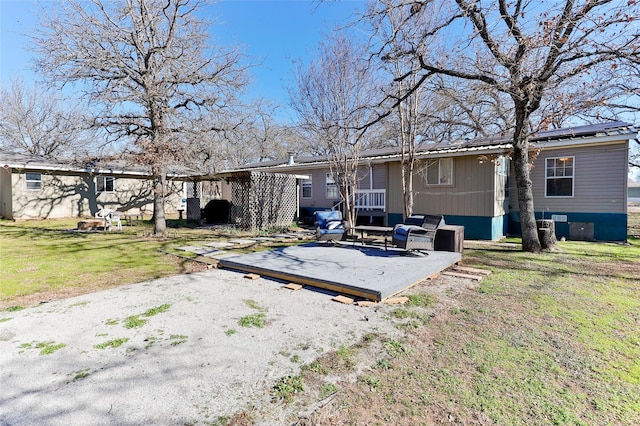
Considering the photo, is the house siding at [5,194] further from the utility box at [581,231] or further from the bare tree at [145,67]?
the utility box at [581,231]

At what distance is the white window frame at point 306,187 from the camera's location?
52.4 ft

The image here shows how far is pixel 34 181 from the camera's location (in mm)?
15625

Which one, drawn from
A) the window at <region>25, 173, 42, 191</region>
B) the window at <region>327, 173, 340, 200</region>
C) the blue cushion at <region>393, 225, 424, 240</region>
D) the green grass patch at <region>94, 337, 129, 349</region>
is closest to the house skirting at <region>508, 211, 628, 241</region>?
the blue cushion at <region>393, 225, 424, 240</region>

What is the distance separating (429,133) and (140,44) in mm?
16516

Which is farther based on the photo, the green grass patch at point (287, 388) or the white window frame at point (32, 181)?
the white window frame at point (32, 181)

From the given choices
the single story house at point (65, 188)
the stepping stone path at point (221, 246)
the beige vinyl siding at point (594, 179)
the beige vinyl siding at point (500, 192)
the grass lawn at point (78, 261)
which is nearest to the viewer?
the grass lawn at point (78, 261)

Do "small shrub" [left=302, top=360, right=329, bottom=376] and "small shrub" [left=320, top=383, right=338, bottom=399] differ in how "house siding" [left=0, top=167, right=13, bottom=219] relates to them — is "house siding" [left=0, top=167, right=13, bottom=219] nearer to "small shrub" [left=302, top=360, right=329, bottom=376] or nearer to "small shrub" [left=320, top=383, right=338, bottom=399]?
"small shrub" [left=302, top=360, right=329, bottom=376]

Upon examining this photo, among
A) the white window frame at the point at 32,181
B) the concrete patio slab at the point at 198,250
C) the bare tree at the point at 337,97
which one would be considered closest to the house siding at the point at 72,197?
the white window frame at the point at 32,181

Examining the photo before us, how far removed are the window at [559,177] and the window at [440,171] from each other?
323 cm

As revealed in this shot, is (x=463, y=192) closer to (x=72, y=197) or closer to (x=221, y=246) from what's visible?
(x=221, y=246)

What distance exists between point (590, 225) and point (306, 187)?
11174 millimetres

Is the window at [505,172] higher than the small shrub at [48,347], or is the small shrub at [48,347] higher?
the window at [505,172]

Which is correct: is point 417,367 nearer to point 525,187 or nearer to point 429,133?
point 525,187

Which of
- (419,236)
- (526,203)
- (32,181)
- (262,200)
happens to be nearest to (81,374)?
(419,236)
